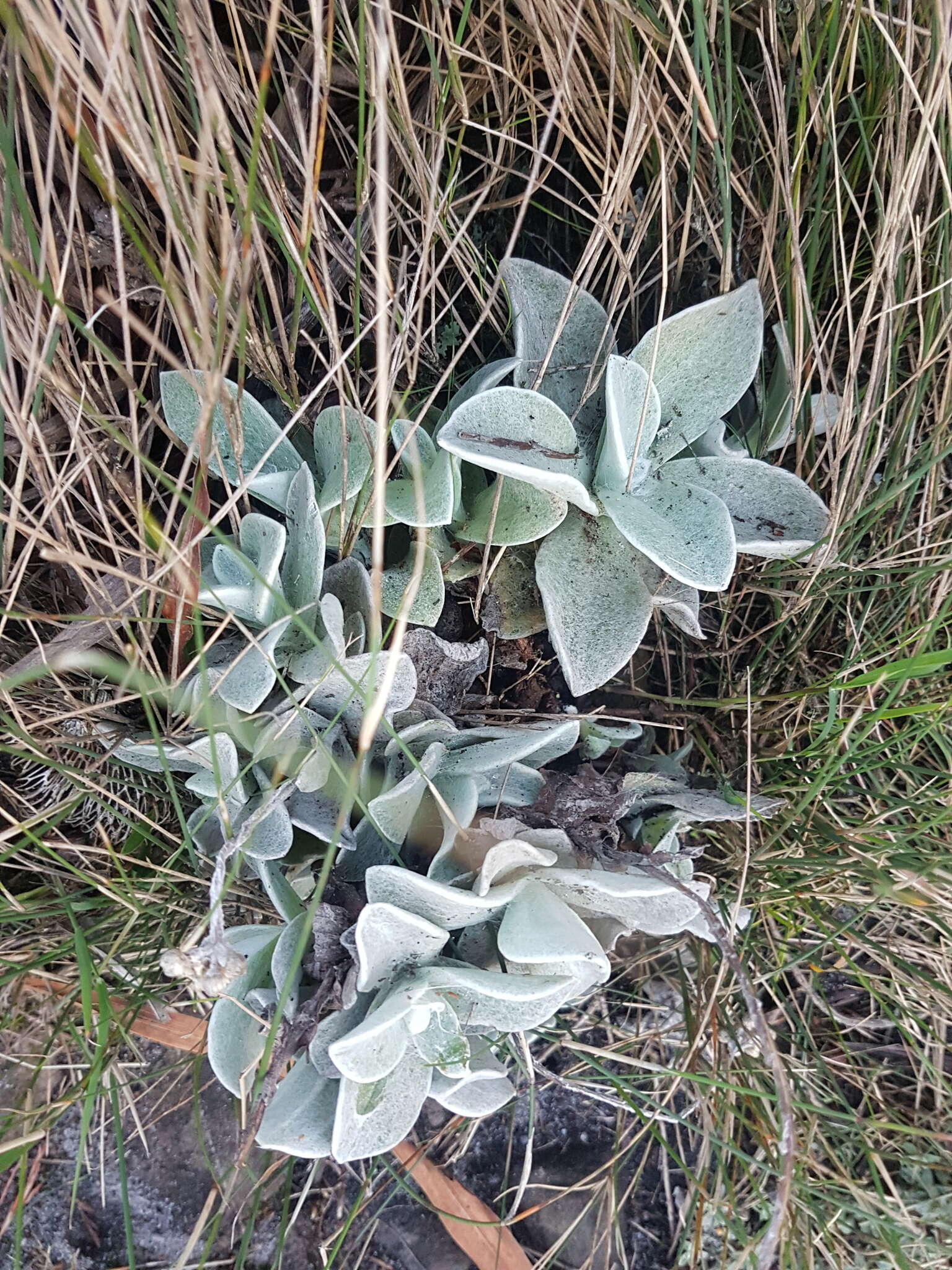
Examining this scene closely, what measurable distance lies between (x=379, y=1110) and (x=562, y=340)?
0.86 metres

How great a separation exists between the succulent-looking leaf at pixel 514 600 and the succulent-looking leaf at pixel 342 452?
207mm

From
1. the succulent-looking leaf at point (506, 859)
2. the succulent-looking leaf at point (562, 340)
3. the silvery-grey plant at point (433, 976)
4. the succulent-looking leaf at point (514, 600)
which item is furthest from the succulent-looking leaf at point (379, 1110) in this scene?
the succulent-looking leaf at point (562, 340)

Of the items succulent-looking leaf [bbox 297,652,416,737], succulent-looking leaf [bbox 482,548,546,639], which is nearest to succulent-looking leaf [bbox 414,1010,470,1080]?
succulent-looking leaf [bbox 297,652,416,737]

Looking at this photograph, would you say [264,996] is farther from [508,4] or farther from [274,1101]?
[508,4]

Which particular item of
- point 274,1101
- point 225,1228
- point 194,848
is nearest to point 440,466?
point 194,848

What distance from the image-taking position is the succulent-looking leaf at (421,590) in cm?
94

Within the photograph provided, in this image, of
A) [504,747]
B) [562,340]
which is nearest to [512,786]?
[504,747]

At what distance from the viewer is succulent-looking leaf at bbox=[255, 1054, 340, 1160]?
2.85 feet

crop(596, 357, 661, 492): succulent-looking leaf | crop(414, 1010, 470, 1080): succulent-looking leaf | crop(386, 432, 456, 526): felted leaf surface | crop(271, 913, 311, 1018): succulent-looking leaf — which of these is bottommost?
crop(414, 1010, 470, 1080): succulent-looking leaf

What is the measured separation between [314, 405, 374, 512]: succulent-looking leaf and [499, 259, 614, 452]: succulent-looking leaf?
185 mm

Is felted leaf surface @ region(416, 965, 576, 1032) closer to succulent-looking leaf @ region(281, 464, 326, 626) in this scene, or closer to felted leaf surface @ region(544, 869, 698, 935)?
felted leaf surface @ region(544, 869, 698, 935)

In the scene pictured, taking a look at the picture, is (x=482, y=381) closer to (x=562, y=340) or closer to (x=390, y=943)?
(x=562, y=340)

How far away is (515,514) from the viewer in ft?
3.09

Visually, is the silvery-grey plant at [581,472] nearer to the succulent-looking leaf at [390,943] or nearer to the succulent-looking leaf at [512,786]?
the succulent-looking leaf at [512,786]
